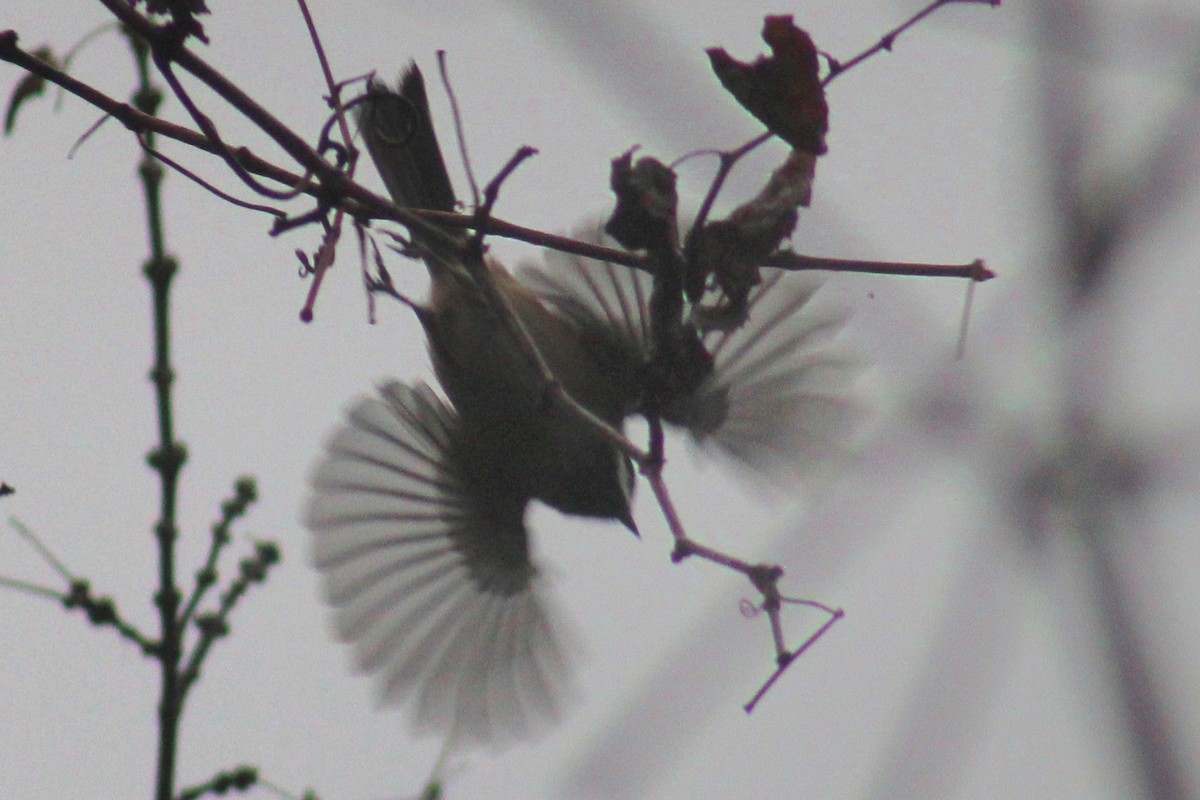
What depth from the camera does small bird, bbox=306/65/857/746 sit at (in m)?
3.65

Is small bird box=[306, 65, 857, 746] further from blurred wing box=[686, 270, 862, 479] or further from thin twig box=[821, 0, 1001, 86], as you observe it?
thin twig box=[821, 0, 1001, 86]

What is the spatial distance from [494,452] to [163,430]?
1816mm

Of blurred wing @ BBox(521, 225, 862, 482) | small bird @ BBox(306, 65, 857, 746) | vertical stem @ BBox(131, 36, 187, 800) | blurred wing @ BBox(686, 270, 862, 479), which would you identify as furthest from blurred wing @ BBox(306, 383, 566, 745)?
vertical stem @ BBox(131, 36, 187, 800)

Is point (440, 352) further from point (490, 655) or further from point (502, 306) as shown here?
point (502, 306)

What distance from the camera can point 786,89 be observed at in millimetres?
1911

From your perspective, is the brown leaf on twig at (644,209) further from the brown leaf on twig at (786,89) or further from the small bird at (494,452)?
the small bird at (494,452)

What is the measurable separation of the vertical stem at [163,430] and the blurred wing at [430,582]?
157cm

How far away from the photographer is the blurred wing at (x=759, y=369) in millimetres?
3539

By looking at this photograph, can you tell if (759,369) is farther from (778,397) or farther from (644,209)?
(644,209)

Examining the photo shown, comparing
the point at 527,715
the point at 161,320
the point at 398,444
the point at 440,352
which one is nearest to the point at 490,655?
the point at 527,715

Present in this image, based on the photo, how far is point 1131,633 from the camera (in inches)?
33.6

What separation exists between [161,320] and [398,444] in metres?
1.85

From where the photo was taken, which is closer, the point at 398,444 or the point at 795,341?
the point at 795,341

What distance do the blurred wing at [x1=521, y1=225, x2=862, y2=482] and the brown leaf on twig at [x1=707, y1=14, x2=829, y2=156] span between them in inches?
58.6
